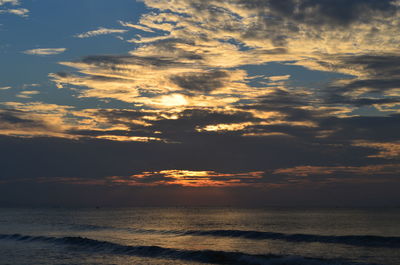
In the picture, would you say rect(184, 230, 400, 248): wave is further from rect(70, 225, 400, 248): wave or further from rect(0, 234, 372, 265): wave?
rect(0, 234, 372, 265): wave

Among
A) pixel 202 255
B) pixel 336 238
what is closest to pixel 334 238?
pixel 336 238

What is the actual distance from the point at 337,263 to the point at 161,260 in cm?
2049

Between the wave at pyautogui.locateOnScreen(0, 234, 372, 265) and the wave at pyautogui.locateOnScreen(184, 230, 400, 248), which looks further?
the wave at pyautogui.locateOnScreen(184, 230, 400, 248)

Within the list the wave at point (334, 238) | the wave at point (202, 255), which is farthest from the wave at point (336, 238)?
the wave at point (202, 255)

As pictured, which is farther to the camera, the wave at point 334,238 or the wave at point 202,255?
the wave at point 334,238

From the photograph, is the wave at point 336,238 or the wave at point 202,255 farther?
the wave at point 336,238

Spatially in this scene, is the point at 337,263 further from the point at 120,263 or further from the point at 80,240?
the point at 80,240

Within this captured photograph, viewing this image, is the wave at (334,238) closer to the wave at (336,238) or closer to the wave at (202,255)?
the wave at (336,238)

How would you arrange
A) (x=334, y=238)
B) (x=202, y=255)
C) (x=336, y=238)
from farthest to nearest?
(x=334, y=238) → (x=336, y=238) → (x=202, y=255)

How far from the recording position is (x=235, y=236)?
74250 mm

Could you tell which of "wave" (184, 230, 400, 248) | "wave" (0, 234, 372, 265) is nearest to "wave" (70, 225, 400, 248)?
"wave" (184, 230, 400, 248)

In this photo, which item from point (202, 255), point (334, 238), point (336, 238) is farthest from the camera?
point (334, 238)

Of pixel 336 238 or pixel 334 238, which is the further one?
pixel 334 238

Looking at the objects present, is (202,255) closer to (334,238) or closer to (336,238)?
(334,238)
